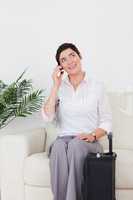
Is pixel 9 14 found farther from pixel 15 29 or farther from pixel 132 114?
pixel 132 114

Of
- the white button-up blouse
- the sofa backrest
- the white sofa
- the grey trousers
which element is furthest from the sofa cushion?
the sofa backrest

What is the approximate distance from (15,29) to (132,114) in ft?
4.48

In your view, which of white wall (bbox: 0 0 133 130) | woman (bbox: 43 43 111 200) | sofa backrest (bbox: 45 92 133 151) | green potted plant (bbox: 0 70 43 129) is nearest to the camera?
woman (bbox: 43 43 111 200)

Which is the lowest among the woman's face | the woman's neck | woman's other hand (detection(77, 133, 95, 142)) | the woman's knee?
the woman's knee

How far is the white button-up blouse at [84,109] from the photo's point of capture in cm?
314

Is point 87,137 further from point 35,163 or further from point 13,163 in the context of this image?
point 13,163

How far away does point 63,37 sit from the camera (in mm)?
3990

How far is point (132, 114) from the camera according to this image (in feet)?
11.7

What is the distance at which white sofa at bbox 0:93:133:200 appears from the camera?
294cm

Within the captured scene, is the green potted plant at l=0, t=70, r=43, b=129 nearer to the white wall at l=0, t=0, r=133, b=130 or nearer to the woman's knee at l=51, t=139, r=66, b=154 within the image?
the white wall at l=0, t=0, r=133, b=130

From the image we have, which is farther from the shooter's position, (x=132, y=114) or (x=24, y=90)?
(x=24, y=90)

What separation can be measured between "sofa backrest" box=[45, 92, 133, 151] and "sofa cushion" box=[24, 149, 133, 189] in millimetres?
398

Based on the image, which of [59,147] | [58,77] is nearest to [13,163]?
[59,147]

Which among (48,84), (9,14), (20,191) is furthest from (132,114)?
(9,14)
